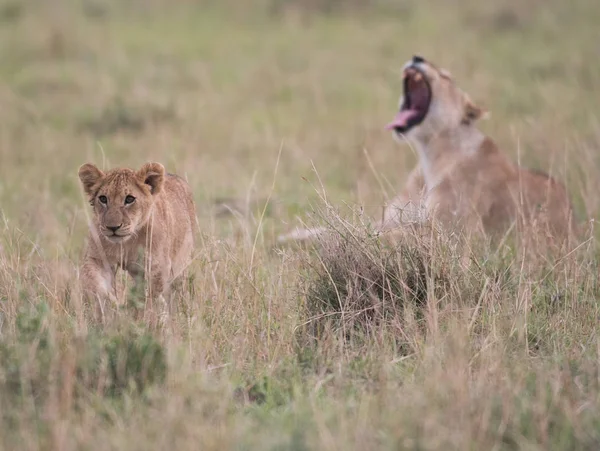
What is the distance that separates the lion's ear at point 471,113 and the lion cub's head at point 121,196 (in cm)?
315

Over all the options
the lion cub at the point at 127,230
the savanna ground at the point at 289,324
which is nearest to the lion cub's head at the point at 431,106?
the savanna ground at the point at 289,324

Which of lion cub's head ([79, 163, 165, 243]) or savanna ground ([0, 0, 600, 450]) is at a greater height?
lion cub's head ([79, 163, 165, 243])

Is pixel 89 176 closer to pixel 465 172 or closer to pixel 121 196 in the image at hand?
pixel 121 196

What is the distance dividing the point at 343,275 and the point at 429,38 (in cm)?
987

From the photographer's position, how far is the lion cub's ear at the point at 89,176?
476cm

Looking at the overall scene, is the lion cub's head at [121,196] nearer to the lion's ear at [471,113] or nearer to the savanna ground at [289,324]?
the savanna ground at [289,324]

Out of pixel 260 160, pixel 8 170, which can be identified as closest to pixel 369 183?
pixel 260 160

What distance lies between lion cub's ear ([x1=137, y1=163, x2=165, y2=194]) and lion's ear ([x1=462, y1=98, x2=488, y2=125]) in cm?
315

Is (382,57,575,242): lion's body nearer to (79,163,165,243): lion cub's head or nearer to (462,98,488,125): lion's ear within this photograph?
(462,98,488,125): lion's ear

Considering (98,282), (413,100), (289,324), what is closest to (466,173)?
(413,100)

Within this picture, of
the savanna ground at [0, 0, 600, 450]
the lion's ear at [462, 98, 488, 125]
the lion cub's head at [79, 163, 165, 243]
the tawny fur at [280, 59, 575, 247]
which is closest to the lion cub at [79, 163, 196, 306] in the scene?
the lion cub's head at [79, 163, 165, 243]

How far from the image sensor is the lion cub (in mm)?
4699

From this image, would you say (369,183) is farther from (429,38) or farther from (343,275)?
(429,38)

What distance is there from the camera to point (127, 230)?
4.69 m
